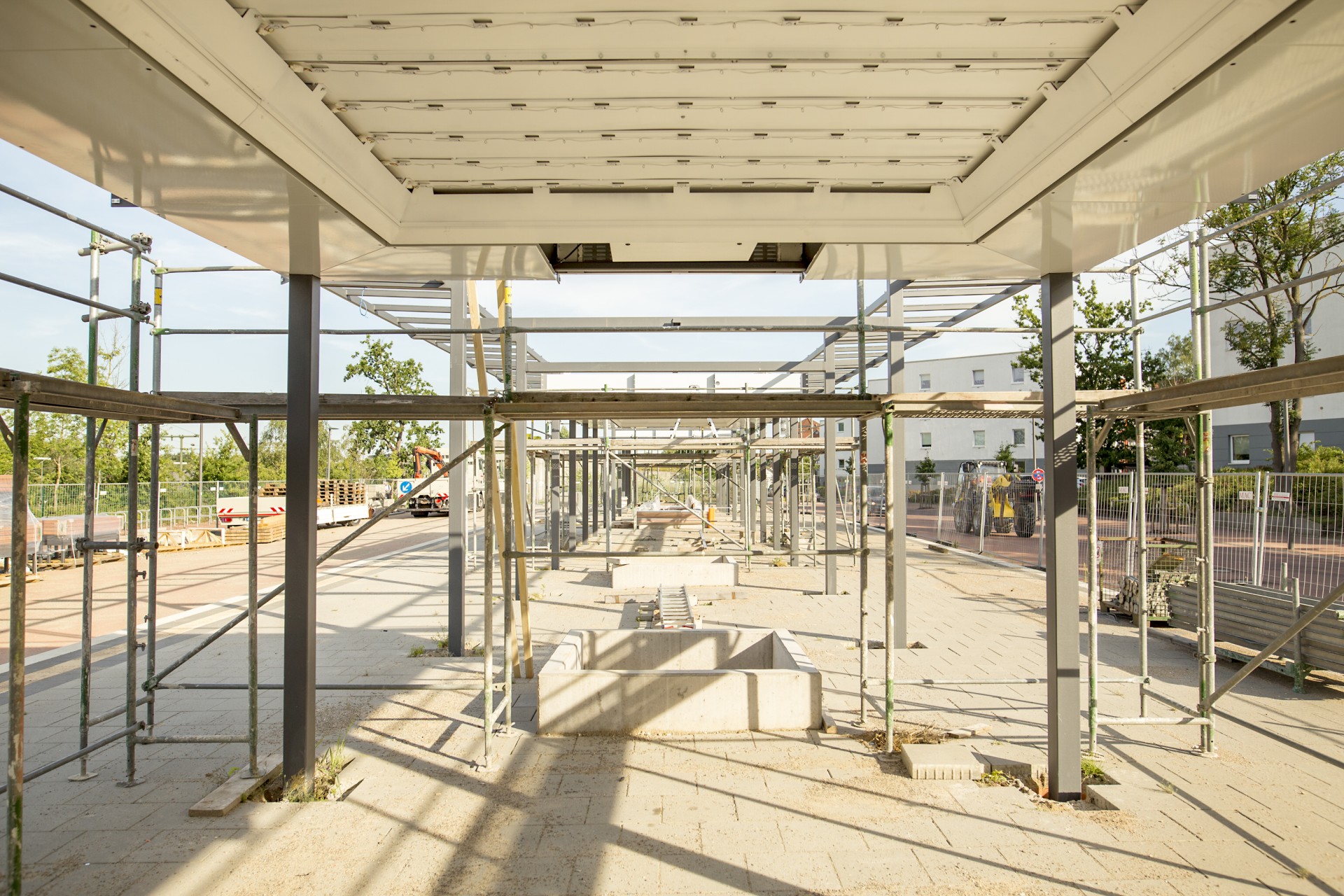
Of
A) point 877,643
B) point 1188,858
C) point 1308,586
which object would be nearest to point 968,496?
point 1308,586

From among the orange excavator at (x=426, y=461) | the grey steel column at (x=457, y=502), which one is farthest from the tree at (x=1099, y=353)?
the orange excavator at (x=426, y=461)

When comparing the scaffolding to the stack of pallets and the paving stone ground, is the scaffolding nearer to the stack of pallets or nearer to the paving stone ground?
the paving stone ground

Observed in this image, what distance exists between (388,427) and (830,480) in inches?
1450

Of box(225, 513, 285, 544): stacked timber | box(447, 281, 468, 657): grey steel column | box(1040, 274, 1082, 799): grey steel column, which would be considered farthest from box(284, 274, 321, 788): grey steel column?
box(225, 513, 285, 544): stacked timber

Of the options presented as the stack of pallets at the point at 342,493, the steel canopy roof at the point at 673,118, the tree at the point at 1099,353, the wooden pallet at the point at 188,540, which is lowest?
the wooden pallet at the point at 188,540

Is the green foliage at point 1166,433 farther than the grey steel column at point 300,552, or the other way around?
the green foliage at point 1166,433

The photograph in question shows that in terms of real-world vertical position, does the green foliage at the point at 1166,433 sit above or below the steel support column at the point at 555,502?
above

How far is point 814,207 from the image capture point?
407 cm

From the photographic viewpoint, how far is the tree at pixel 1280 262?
17.1 metres

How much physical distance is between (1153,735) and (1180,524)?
9209 mm

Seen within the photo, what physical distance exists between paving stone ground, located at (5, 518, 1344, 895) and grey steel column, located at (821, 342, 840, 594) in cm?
421

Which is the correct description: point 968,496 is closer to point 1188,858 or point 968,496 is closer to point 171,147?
point 1188,858

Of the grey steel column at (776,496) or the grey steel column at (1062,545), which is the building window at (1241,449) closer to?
the grey steel column at (776,496)

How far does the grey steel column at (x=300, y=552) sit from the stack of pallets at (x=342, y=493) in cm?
2959
